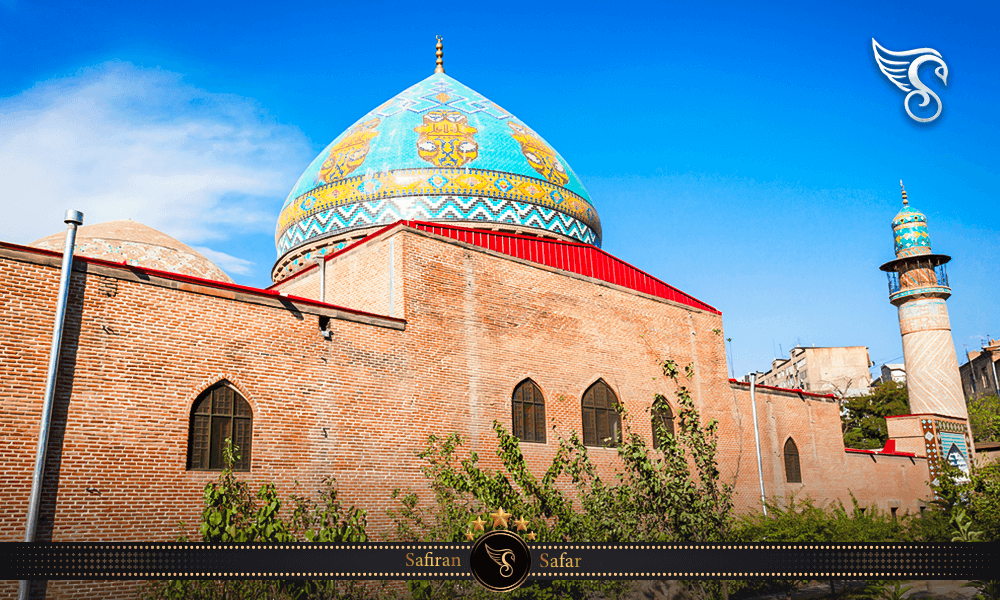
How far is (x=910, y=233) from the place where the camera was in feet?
76.9

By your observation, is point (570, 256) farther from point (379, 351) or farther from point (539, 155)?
point (379, 351)

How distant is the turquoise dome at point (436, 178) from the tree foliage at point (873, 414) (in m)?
18.6

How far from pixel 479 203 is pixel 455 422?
5.72m

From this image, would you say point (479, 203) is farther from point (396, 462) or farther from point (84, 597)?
point (84, 597)

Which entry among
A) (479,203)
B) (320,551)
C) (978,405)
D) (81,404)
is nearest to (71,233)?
(81,404)

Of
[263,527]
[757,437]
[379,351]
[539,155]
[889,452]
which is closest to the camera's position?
[263,527]

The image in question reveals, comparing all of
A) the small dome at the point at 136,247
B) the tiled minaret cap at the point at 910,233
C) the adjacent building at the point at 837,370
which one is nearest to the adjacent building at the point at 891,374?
the adjacent building at the point at 837,370

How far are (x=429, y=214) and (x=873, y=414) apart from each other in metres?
23.9

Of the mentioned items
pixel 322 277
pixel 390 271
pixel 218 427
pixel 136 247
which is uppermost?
pixel 136 247

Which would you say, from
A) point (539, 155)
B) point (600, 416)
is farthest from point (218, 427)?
point (539, 155)

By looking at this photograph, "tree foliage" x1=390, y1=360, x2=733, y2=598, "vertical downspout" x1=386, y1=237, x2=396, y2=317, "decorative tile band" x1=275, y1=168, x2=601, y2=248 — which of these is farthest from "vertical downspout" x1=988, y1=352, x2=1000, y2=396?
"vertical downspout" x1=386, y1=237, x2=396, y2=317

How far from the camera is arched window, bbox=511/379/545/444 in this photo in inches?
465

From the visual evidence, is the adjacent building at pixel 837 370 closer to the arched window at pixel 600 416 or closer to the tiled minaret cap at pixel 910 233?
the tiled minaret cap at pixel 910 233

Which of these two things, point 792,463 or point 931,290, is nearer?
point 792,463
